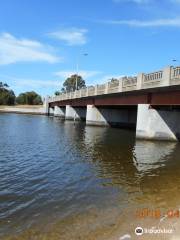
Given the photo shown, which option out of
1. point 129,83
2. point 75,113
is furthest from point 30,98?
point 129,83

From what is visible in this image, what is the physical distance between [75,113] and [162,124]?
46.6 metres

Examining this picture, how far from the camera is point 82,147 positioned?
92.8ft

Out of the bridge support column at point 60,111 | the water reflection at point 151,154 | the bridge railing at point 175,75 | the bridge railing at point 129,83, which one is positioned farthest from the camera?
the bridge support column at point 60,111

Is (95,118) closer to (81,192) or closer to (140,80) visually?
(140,80)

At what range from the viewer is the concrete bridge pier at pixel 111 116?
2317 inches

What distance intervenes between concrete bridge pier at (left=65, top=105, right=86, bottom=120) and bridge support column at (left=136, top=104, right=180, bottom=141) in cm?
4481

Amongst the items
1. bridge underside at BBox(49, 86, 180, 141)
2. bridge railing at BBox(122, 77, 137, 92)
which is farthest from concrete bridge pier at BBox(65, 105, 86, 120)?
bridge railing at BBox(122, 77, 137, 92)

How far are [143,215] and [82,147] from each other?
17.5m

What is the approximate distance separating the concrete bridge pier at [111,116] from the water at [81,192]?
34.1 meters

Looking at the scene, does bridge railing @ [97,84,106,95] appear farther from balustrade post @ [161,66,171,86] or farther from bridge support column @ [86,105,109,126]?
balustrade post @ [161,66,171,86]

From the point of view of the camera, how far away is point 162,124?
3400 centimetres

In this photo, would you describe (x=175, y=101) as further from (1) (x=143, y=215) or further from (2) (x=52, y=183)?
(1) (x=143, y=215)

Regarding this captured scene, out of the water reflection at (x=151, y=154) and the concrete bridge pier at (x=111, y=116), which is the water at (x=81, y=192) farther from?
the concrete bridge pier at (x=111, y=116)

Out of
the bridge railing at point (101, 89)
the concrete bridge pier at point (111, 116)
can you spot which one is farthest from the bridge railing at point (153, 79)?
the concrete bridge pier at point (111, 116)
